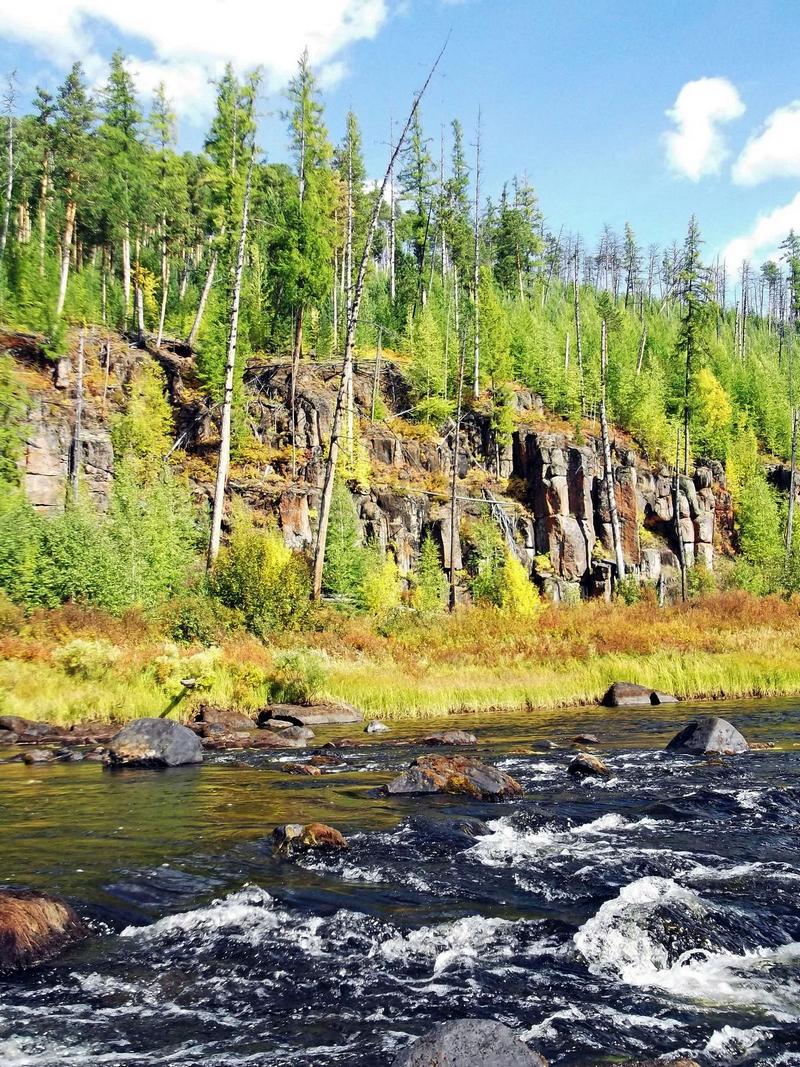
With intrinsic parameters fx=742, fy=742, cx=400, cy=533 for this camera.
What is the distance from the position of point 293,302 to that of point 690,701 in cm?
3745

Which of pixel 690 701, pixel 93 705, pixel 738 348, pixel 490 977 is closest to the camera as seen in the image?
pixel 490 977

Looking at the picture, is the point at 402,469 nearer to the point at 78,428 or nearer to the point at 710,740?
the point at 78,428

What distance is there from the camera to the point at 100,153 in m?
52.0

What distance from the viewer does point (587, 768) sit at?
11.8 meters

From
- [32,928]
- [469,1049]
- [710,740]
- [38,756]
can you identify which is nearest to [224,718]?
[38,756]

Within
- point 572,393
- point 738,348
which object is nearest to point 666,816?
point 572,393

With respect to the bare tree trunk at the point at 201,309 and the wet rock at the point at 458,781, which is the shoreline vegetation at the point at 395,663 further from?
the bare tree trunk at the point at 201,309

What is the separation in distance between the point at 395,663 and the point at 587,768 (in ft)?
39.5

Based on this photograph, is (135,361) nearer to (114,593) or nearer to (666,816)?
(114,593)

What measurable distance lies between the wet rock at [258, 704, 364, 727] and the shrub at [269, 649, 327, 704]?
459 millimetres

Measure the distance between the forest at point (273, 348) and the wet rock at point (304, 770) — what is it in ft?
34.7

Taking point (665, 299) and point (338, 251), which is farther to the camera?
point (665, 299)

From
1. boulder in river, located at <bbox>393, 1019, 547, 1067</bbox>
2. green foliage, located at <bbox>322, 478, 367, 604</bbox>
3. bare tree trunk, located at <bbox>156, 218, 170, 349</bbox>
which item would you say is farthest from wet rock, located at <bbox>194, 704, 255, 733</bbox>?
bare tree trunk, located at <bbox>156, 218, 170, 349</bbox>

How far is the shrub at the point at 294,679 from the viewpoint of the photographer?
64.2 ft
